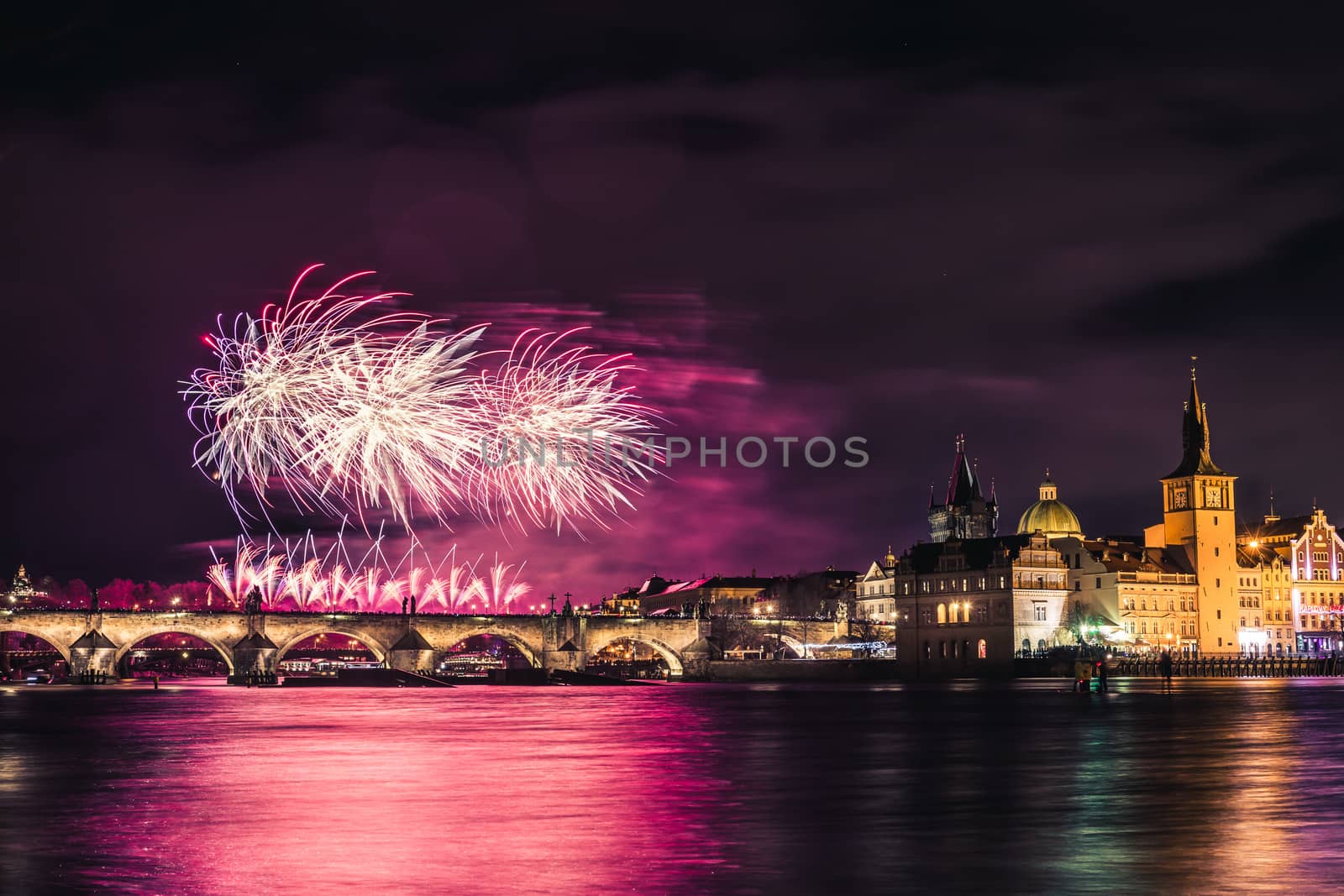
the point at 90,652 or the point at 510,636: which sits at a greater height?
the point at 510,636

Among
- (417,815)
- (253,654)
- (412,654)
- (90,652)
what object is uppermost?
(412,654)

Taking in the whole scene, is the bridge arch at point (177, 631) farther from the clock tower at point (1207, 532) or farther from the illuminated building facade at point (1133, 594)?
the clock tower at point (1207, 532)

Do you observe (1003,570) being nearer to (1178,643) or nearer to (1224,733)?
(1178,643)

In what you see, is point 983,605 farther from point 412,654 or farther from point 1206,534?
point 412,654

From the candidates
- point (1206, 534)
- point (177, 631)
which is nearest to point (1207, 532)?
point (1206, 534)

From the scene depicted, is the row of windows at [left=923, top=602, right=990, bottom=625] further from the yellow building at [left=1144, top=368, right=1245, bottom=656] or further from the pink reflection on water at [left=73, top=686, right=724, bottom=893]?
the pink reflection on water at [left=73, top=686, right=724, bottom=893]

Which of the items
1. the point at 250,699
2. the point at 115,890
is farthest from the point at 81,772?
the point at 250,699
